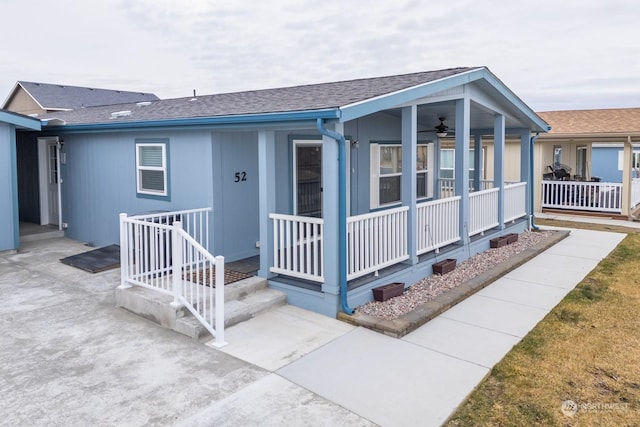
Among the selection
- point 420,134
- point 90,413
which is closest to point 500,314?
point 90,413

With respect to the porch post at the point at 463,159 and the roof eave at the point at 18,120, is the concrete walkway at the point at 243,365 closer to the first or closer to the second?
the porch post at the point at 463,159

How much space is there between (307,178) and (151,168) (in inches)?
101

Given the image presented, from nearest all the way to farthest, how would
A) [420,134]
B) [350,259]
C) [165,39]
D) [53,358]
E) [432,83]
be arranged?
[53,358], [350,259], [432,83], [420,134], [165,39]

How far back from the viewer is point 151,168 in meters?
7.97

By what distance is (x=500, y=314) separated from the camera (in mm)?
5910

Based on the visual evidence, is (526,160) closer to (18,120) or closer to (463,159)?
(463,159)

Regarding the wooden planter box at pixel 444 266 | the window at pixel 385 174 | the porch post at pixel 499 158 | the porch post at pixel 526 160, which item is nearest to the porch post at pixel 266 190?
the wooden planter box at pixel 444 266

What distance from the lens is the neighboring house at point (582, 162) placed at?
46.5 ft

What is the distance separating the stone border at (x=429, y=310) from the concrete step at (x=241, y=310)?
876 mm

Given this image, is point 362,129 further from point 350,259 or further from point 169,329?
point 169,329

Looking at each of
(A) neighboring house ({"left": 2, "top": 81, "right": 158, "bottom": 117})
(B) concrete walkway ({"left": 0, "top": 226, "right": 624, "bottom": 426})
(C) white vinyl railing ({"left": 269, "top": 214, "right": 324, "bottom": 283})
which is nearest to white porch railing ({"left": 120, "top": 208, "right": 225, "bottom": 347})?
(B) concrete walkway ({"left": 0, "top": 226, "right": 624, "bottom": 426})

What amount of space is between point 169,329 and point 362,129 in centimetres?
523

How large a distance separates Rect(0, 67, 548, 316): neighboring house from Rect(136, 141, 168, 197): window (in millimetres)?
28

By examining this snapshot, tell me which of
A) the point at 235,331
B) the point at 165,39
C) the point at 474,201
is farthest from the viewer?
the point at 165,39
